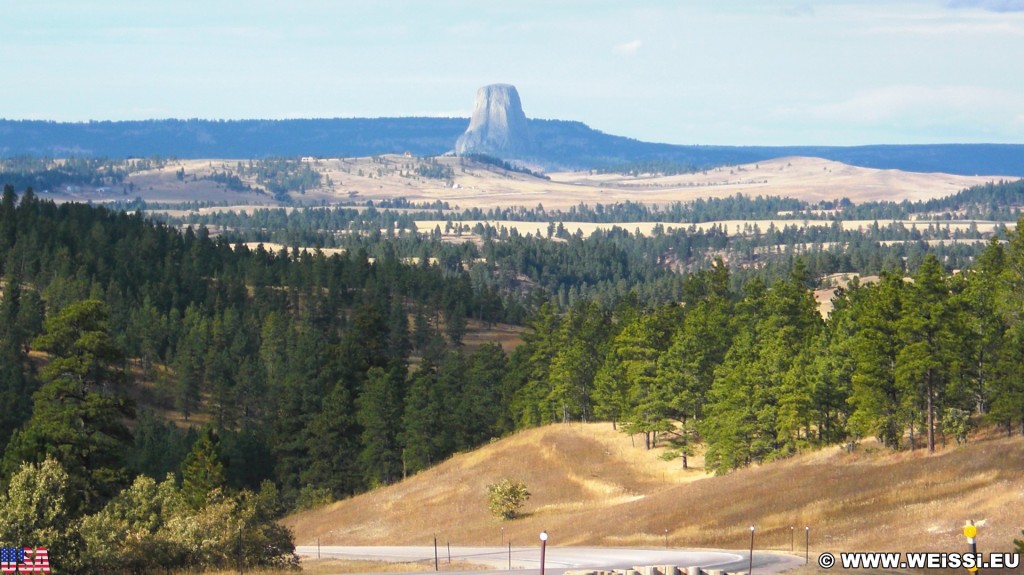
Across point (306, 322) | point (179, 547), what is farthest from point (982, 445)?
point (306, 322)

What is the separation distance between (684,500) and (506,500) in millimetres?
15226

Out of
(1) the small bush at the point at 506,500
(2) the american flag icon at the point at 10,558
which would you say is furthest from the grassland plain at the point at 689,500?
(2) the american flag icon at the point at 10,558

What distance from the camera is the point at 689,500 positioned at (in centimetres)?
8088

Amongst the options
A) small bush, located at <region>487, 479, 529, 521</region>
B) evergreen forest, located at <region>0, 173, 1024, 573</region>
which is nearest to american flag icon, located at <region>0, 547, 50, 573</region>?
evergreen forest, located at <region>0, 173, 1024, 573</region>

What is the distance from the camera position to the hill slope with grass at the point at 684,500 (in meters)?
65.4

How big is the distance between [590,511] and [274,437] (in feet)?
170

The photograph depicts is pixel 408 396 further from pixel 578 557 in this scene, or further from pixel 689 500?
pixel 578 557

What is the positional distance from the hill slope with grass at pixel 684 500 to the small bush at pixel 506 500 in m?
0.89

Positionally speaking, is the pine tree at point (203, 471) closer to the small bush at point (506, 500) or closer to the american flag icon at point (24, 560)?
the small bush at point (506, 500)

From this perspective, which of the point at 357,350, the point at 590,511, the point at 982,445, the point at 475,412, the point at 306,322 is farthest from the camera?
the point at 306,322

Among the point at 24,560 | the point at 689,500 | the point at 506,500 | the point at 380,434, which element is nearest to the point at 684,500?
the point at 689,500

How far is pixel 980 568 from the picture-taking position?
49.2m

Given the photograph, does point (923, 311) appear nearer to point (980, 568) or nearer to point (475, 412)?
point (980, 568)

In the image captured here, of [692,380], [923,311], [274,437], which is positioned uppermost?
[923,311]
